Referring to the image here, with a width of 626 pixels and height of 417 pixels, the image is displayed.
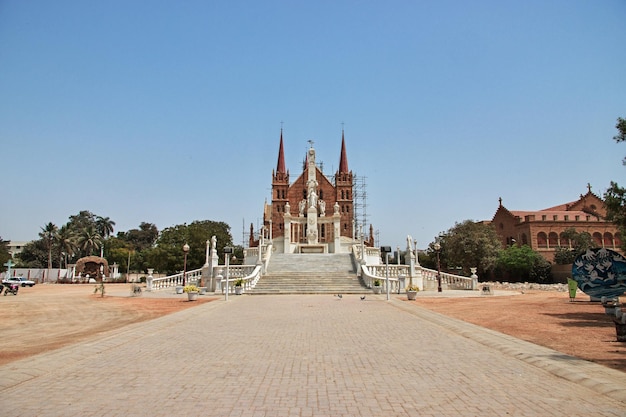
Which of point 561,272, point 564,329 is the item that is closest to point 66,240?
point 561,272

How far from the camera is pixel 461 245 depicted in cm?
5778

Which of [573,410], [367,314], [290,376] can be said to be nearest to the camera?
[573,410]

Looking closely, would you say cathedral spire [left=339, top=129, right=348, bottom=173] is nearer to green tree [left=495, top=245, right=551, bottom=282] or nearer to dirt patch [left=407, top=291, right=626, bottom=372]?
green tree [left=495, top=245, right=551, bottom=282]

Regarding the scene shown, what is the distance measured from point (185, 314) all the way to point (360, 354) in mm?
9428

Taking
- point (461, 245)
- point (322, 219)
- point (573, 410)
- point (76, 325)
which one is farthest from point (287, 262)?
point (573, 410)

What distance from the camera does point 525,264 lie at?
183 ft

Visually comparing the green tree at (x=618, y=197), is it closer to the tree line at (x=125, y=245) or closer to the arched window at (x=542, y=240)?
the tree line at (x=125, y=245)

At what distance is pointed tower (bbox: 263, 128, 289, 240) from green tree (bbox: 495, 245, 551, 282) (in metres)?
37.5

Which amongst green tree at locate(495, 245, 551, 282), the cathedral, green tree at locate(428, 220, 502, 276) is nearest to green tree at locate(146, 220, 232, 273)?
the cathedral

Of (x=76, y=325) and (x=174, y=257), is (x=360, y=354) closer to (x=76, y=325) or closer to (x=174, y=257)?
(x=76, y=325)

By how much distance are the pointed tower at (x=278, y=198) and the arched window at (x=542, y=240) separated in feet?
143

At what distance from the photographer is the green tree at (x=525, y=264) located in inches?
2208

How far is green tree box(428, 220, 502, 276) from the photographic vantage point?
57125 mm

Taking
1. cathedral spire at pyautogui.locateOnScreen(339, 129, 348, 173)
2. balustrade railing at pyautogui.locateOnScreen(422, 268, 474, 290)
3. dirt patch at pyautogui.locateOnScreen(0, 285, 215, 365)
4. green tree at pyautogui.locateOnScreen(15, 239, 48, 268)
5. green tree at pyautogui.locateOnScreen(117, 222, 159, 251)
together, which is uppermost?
cathedral spire at pyautogui.locateOnScreen(339, 129, 348, 173)
